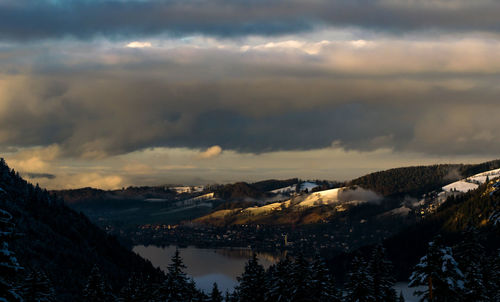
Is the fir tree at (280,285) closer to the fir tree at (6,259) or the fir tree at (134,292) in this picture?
the fir tree at (134,292)

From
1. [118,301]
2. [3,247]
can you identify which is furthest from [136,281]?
[3,247]

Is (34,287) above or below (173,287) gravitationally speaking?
above

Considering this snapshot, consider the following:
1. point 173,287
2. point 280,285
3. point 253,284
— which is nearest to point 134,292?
point 173,287

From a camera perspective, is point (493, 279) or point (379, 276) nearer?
point (493, 279)

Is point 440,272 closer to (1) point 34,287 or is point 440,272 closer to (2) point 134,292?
(1) point 34,287

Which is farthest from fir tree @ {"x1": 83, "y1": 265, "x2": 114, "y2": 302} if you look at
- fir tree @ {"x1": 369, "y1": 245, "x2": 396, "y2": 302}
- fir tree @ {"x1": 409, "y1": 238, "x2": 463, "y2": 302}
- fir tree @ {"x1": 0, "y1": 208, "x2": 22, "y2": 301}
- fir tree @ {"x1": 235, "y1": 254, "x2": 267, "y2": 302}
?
fir tree @ {"x1": 0, "y1": 208, "x2": 22, "y2": 301}

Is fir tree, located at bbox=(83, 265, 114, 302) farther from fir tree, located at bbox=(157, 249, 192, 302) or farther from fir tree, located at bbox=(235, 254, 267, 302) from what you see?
fir tree, located at bbox=(235, 254, 267, 302)

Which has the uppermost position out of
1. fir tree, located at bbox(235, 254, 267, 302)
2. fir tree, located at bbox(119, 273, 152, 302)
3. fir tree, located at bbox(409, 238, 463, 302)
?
fir tree, located at bbox(409, 238, 463, 302)
